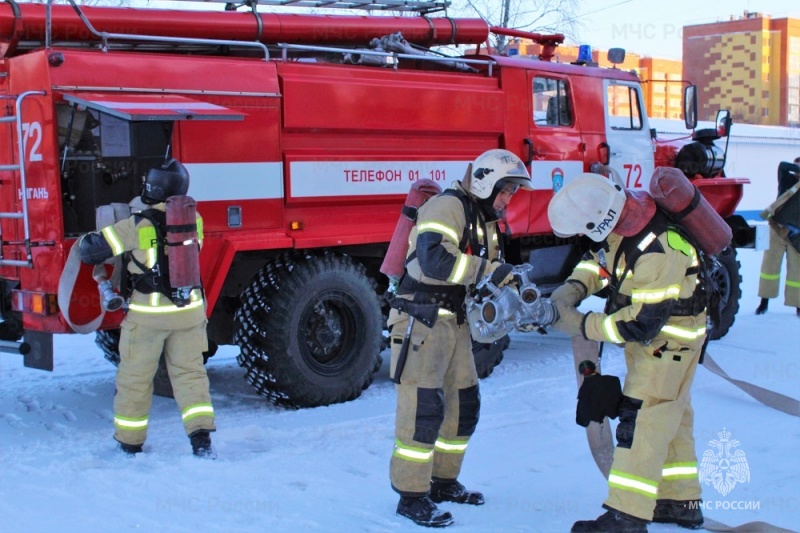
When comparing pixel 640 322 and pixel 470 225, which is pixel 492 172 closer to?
pixel 470 225

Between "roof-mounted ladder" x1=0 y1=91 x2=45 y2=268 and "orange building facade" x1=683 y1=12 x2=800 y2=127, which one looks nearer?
"roof-mounted ladder" x1=0 y1=91 x2=45 y2=268

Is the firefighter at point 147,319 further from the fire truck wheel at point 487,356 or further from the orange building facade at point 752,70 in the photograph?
the orange building facade at point 752,70

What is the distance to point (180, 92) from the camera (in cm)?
603

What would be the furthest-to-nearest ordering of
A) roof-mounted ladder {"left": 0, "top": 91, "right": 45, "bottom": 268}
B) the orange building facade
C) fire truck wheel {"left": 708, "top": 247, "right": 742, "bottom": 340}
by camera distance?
the orange building facade, fire truck wheel {"left": 708, "top": 247, "right": 742, "bottom": 340}, roof-mounted ladder {"left": 0, "top": 91, "right": 45, "bottom": 268}

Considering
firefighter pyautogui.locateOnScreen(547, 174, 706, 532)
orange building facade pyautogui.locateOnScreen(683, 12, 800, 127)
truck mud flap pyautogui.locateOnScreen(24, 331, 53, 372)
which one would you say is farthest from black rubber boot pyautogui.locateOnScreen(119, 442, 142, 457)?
orange building facade pyautogui.locateOnScreen(683, 12, 800, 127)

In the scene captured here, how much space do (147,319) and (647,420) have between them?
292cm

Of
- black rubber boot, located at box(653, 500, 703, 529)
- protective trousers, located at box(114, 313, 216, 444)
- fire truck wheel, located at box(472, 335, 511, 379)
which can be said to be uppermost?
protective trousers, located at box(114, 313, 216, 444)

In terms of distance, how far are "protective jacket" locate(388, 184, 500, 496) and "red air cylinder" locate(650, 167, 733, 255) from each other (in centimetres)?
89

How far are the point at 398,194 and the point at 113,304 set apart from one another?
8.54 feet

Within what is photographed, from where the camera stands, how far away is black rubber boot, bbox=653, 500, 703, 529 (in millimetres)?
4457

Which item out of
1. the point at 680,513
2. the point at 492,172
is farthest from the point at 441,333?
the point at 680,513

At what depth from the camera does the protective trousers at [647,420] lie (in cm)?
412

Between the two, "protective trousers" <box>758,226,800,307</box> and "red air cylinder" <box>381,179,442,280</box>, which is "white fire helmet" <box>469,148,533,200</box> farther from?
"protective trousers" <box>758,226,800,307</box>

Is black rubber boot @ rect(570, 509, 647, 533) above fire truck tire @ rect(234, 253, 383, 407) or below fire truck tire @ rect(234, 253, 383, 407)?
below
